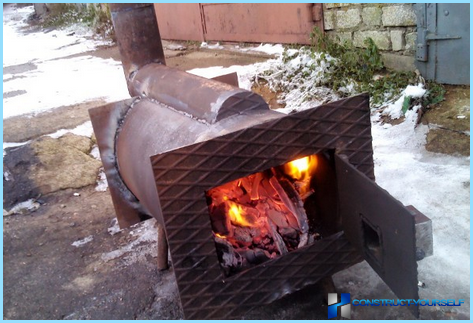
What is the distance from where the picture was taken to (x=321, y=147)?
2021 millimetres

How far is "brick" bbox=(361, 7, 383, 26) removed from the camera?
4.82 meters

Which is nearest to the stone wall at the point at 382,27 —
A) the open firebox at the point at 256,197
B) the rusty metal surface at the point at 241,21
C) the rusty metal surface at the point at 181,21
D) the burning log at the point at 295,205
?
the rusty metal surface at the point at 241,21

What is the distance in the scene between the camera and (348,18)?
17.1ft

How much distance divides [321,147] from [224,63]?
5129 millimetres

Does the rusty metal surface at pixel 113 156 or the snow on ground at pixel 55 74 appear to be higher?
the rusty metal surface at pixel 113 156

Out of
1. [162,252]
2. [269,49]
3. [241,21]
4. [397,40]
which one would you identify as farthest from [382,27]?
[162,252]

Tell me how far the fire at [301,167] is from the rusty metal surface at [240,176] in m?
0.23

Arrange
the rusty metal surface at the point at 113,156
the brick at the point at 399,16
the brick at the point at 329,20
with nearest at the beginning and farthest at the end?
the rusty metal surface at the point at 113,156, the brick at the point at 399,16, the brick at the point at 329,20

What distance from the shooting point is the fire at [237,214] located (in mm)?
2303

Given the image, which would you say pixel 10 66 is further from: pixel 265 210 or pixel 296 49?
pixel 265 210

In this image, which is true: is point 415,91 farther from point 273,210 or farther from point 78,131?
point 78,131

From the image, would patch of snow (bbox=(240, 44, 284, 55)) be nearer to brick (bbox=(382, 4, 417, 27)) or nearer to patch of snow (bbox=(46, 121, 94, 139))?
brick (bbox=(382, 4, 417, 27))

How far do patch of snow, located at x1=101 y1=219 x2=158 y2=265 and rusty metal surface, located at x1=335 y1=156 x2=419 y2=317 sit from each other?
1.41m

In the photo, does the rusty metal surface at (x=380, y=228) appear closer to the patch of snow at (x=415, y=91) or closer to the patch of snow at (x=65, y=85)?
the patch of snow at (x=415, y=91)
